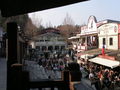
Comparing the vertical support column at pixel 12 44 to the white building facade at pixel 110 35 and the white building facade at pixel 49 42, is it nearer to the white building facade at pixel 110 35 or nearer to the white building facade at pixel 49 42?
the white building facade at pixel 110 35

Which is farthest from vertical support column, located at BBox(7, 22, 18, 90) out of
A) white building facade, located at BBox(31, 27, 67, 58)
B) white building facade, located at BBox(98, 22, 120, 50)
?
white building facade, located at BBox(31, 27, 67, 58)

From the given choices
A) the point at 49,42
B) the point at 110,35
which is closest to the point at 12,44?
the point at 110,35

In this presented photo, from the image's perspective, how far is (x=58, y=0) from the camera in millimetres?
3006

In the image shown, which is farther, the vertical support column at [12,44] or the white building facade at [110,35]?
the white building facade at [110,35]

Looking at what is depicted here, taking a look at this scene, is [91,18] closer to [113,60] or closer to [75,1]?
[113,60]

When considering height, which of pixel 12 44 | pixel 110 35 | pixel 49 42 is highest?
pixel 110 35

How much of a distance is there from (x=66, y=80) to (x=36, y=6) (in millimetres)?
1125

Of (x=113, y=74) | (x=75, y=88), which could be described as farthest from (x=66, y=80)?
(x=113, y=74)

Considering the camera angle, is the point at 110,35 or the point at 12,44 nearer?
the point at 12,44

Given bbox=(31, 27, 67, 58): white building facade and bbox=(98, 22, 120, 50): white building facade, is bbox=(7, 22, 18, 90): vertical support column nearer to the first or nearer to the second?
bbox=(98, 22, 120, 50): white building facade

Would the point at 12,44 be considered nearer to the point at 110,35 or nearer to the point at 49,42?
the point at 110,35

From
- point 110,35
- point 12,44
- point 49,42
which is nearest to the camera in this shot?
point 12,44

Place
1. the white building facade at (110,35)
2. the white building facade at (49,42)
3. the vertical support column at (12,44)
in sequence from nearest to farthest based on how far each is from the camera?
1. the vertical support column at (12,44)
2. the white building facade at (110,35)
3. the white building facade at (49,42)

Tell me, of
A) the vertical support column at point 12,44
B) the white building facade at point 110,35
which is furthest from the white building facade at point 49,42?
the vertical support column at point 12,44
